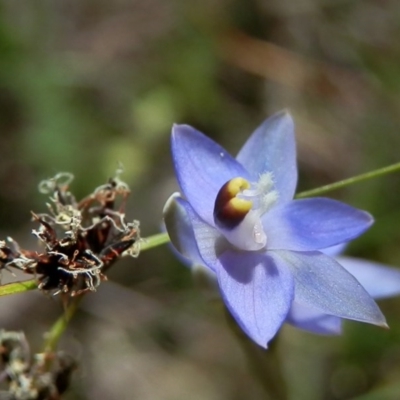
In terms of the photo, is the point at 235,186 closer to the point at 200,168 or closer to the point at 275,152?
the point at 200,168

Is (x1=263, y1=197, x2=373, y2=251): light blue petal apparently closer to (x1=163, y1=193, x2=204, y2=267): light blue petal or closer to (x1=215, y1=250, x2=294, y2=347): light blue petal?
(x1=215, y1=250, x2=294, y2=347): light blue petal

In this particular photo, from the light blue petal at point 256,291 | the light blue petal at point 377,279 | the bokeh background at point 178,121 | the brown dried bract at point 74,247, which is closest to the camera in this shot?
the light blue petal at point 256,291

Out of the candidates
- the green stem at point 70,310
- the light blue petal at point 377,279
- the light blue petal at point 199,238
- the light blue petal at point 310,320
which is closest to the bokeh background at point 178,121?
the light blue petal at point 377,279

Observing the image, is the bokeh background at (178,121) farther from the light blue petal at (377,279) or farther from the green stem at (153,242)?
the green stem at (153,242)

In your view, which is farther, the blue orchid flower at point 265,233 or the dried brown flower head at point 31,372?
the dried brown flower head at point 31,372

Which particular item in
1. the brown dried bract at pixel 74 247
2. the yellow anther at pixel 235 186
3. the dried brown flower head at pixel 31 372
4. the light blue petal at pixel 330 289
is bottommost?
the dried brown flower head at pixel 31 372

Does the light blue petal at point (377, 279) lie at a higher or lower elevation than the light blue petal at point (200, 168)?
lower

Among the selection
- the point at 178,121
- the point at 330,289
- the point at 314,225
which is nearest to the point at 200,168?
the point at 314,225
